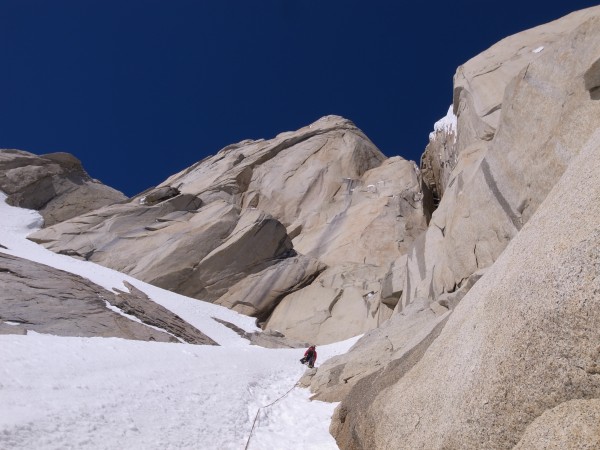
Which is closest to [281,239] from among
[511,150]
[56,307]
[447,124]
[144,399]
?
[447,124]

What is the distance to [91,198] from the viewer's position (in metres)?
71.8

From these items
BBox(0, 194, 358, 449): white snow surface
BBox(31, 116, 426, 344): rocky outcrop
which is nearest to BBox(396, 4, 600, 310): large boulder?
BBox(0, 194, 358, 449): white snow surface

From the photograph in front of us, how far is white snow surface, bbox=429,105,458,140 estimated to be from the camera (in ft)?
120

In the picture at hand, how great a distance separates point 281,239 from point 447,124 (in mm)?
19161

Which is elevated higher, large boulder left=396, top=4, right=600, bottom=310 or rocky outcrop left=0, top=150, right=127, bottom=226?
rocky outcrop left=0, top=150, right=127, bottom=226

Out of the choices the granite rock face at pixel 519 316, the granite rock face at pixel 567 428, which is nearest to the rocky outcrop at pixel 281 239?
the granite rock face at pixel 519 316

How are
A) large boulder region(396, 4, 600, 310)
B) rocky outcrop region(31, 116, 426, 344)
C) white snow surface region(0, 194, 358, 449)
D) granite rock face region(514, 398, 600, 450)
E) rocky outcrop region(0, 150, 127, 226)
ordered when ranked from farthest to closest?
rocky outcrop region(0, 150, 127, 226) < rocky outcrop region(31, 116, 426, 344) < large boulder region(396, 4, 600, 310) < white snow surface region(0, 194, 358, 449) < granite rock face region(514, 398, 600, 450)

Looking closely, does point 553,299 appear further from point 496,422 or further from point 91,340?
point 91,340

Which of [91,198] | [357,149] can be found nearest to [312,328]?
[357,149]

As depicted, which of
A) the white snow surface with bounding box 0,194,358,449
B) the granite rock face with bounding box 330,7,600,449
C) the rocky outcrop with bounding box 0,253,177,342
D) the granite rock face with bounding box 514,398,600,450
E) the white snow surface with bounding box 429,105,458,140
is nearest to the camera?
the granite rock face with bounding box 514,398,600,450

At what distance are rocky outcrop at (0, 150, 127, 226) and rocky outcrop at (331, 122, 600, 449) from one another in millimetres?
62100

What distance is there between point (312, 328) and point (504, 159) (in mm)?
23403

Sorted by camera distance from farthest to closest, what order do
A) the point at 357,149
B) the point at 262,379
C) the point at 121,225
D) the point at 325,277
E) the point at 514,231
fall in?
the point at 357,149
the point at 121,225
the point at 325,277
the point at 262,379
the point at 514,231

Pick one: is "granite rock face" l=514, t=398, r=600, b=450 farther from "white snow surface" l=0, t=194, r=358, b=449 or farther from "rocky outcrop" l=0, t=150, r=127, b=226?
"rocky outcrop" l=0, t=150, r=127, b=226
